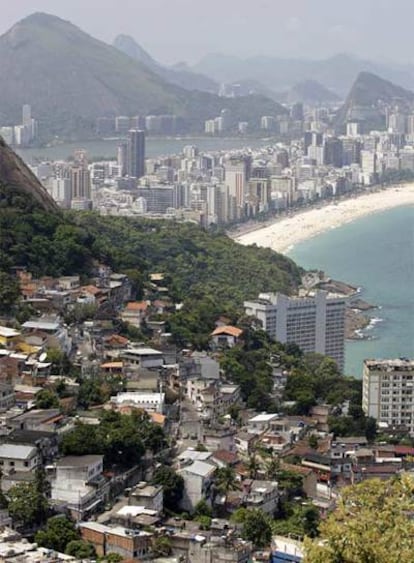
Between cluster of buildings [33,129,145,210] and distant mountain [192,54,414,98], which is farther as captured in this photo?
distant mountain [192,54,414,98]

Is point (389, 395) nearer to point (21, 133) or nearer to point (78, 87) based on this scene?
point (21, 133)

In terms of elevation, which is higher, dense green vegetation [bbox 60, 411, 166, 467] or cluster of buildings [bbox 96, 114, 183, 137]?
dense green vegetation [bbox 60, 411, 166, 467]

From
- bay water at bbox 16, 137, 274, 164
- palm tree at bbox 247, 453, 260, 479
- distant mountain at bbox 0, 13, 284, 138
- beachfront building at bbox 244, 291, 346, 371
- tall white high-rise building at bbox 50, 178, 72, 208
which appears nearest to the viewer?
palm tree at bbox 247, 453, 260, 479

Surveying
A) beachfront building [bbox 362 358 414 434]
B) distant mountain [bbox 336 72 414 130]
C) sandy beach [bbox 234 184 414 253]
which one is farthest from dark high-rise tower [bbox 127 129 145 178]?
beachfront building [bbox 362 358 414 434]

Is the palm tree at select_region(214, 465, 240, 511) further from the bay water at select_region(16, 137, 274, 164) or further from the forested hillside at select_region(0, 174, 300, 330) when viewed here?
the bay water at select_region(16, 137, 274, 164)

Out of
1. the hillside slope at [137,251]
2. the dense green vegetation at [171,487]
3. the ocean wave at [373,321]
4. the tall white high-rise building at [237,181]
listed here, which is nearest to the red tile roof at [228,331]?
the hillside slope at [137,251]

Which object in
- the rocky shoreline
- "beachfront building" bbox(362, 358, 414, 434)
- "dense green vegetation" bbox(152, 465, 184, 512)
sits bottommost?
the rocky shoreline

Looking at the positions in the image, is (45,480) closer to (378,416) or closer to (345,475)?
(345,475)

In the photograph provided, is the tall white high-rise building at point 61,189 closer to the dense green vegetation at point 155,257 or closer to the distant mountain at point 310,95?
the dense green vegetation at point 155,257
